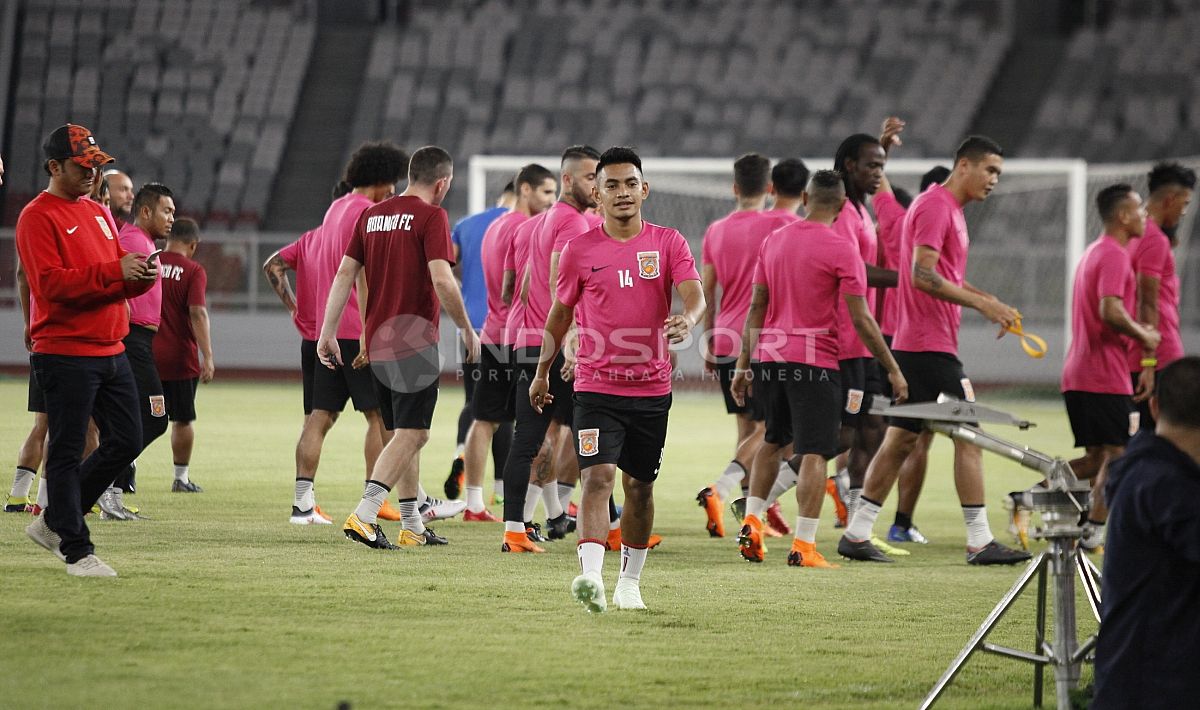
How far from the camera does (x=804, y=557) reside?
7.73 meters

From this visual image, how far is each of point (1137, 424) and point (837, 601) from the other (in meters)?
2.80

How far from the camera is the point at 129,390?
21.7 ft

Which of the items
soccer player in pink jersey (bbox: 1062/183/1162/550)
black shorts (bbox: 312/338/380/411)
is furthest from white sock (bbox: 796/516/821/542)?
black shorts (bbox: 312/338/380/411)

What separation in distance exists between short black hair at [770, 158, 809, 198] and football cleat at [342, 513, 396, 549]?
10.6 feet

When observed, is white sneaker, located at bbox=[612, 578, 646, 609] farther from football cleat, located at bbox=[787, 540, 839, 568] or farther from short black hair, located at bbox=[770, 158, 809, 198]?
short black hair, located at bbox=[770, 158, 809, 198]

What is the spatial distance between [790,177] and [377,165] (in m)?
2.50

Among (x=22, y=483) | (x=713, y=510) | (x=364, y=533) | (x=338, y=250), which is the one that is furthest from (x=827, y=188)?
(x=22, y=483)

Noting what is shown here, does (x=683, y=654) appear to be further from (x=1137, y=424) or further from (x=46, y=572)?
(x=1137, y=424)

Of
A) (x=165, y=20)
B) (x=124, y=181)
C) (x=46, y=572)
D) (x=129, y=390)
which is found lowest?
(x=46, y=572)

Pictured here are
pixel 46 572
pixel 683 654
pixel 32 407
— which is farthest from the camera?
pixel 32 407

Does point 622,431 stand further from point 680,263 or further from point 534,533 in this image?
point 534,533

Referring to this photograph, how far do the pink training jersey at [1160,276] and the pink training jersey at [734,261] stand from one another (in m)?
2.21

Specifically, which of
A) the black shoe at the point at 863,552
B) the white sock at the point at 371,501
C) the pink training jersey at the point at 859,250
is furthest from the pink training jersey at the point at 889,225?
the white sock at the point at 371,501

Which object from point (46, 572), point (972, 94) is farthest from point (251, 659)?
point (972, 94)
